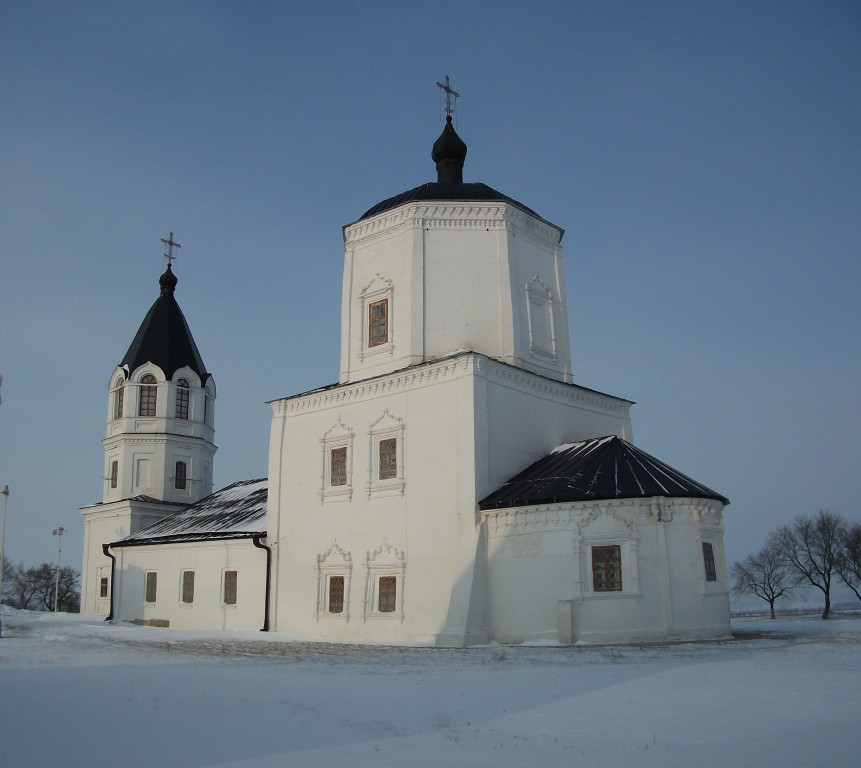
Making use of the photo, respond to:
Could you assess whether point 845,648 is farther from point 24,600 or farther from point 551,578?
point 24,600

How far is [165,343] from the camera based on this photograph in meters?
33.8

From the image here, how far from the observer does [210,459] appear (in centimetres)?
3503

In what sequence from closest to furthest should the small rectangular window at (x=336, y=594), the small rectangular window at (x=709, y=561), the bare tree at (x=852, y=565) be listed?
the small rectangular window at (x=709, y=561), the small rectangular window at (x=336, y=594), the bare tree at (x=852, y=565)

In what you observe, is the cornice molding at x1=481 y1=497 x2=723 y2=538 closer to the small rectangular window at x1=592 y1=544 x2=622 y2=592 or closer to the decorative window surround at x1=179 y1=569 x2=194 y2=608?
the small rectangular window at x1=592 y1=544 x2=622 y2=592

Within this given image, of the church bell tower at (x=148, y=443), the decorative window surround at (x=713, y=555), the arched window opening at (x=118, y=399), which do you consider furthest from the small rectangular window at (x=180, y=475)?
the decorative window surround at (x=713, y=555)

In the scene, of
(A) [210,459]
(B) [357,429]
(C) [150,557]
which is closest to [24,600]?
(A) [210,459]

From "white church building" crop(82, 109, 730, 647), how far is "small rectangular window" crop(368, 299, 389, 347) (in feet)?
0.17

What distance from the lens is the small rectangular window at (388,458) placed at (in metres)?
20.7

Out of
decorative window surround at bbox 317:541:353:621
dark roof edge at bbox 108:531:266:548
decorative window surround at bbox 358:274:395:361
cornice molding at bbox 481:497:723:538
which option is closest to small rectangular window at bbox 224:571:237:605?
dark roof edge at bbox 108:531:266:548

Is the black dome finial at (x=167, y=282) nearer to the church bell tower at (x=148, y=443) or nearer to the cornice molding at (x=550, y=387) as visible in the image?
the church bell tower at (x=148, y=443)

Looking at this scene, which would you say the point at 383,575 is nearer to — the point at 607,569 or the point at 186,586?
the point at 607,569

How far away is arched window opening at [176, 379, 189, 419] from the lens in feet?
110

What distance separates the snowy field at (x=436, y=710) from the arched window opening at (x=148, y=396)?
20135 mm

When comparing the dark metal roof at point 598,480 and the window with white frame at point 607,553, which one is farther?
the dark metal roof at point 598,480
